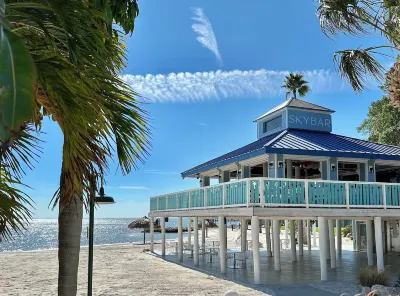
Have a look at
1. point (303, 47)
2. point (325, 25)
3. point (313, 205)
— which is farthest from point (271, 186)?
point (303, 47)

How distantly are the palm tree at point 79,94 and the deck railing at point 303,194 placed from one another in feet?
29.7

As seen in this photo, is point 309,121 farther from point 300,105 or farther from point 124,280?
point 124,280

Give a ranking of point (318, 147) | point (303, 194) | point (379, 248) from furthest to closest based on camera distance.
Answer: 1. point (318, 147)
2. point (379, 248)
3. point (303, 194)

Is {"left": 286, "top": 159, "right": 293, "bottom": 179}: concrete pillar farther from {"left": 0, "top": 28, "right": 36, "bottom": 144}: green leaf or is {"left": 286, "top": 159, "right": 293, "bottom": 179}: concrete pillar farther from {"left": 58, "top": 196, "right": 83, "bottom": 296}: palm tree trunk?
{"left": 0, "top": 28, "right": 36, "bottom": 144}: green leaf

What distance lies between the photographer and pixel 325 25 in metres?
11.4

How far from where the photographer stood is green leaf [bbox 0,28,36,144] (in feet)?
3.98

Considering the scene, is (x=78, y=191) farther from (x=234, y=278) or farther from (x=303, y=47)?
(x=303, y=47)

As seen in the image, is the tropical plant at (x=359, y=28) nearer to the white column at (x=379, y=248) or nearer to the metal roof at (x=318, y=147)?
the metal roof at (x=318, y=147)

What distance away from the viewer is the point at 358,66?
36.2 feet

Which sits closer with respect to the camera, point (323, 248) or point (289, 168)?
point (323, 248)

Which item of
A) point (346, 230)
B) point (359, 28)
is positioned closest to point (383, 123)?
point (346, 230)

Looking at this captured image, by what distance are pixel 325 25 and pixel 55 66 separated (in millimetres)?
9487

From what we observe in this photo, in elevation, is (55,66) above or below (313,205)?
above

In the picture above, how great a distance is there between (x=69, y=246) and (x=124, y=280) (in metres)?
10.6
